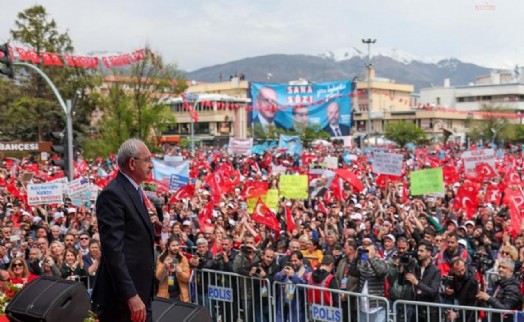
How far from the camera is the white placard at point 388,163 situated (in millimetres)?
18625

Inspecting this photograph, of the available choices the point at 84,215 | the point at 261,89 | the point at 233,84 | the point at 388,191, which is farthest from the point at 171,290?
the point at 233,84

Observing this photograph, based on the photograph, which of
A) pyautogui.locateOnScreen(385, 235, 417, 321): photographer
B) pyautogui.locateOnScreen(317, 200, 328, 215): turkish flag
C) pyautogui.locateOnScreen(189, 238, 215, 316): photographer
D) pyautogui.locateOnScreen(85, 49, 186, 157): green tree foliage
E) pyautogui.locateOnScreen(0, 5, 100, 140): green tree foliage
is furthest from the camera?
pyautogui.locateOnScreen(0, 5, 100, 140): green tree foliage

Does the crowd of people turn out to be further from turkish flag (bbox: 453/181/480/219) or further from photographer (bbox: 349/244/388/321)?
turkish flag (bbox: 453/181/480/219)

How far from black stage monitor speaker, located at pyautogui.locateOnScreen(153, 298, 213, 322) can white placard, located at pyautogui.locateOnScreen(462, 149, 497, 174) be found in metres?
15.9

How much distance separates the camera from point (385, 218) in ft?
46.7

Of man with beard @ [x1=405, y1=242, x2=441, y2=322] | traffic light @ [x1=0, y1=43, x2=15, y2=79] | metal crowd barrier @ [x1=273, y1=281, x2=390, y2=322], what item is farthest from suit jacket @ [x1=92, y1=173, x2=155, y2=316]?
traffic light @ [x1=0, y1=43, x2=15, y2=79]

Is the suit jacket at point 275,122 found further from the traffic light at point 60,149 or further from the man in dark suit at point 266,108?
the traffic light at point 60,149

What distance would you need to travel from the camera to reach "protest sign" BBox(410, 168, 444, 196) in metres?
15.5

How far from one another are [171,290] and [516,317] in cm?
469

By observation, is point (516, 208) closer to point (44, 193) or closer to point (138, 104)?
point (44, 193)

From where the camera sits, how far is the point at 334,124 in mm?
92062

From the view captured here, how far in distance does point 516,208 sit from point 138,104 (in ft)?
112

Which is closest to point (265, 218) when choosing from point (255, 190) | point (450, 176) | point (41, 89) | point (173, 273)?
point (255, 190)

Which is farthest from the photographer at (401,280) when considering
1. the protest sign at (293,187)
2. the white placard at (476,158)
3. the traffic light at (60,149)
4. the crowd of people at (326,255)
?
the white placard at (476,158)
